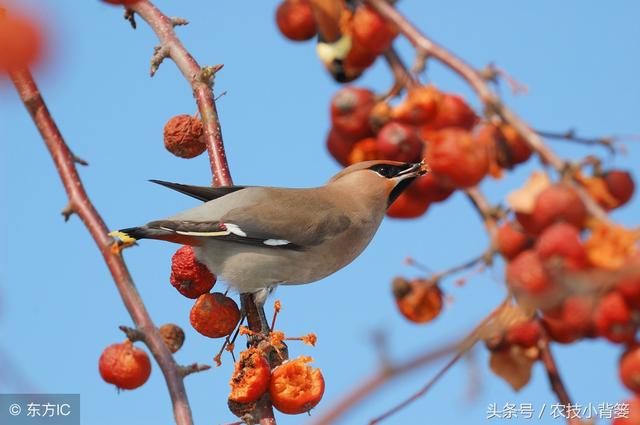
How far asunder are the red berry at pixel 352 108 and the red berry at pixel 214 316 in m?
1.87

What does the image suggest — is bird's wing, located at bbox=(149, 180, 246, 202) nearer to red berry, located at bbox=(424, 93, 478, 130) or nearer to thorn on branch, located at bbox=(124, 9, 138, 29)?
thorn on branch, located at bbox=(124, 9, 138, 29)

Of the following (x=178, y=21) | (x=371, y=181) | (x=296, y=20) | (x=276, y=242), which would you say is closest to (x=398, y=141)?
(x=296, y=20)

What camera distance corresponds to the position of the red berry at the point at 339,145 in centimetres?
211

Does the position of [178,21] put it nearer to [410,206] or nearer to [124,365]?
[124,365]

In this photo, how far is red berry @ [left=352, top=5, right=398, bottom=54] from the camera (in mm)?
1905

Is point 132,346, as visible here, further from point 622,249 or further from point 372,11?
point 622,249

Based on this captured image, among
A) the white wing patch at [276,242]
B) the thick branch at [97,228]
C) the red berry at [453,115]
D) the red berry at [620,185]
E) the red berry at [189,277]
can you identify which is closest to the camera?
the red berry at [620,185]

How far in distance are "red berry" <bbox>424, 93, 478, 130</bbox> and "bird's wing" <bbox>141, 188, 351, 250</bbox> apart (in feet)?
8.81

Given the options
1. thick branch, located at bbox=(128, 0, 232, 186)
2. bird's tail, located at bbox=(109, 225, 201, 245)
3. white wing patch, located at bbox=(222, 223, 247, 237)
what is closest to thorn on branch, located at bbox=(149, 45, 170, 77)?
thick branch, located at bbox=(128, 0, 232, 186)

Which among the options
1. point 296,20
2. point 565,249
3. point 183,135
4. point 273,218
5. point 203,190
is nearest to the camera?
point 565,249

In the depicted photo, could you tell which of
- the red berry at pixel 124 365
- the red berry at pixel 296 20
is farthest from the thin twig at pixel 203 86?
the red berry at pixel 296 20

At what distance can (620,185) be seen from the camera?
182cm

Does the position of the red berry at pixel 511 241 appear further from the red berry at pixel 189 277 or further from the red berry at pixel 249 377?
the red berry at pixel 189 277

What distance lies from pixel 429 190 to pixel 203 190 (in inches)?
97.5
